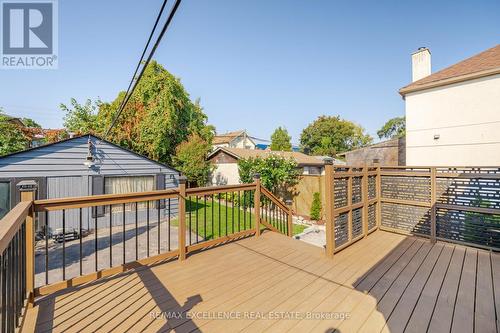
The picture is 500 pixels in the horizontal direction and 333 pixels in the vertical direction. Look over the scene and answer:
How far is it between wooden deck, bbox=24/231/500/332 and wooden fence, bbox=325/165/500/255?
0.40 meters

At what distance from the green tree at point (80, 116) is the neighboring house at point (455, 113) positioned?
1698 cm

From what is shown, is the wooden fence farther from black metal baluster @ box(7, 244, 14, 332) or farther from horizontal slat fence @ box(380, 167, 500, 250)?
black metal baluster @ box(7, 244, 14, 332)

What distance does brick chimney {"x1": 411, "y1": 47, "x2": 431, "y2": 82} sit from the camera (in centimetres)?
955

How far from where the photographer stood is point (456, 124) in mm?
8109

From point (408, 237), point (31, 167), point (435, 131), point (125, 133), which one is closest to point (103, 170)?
point (31, 167)

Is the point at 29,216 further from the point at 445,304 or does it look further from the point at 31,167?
the point at 31,167

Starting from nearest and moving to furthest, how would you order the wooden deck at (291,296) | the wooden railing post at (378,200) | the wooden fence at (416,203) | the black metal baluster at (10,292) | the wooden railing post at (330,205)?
the black metal baluster at (10,292) → the wooden deck at (291,296) → the wooden railing post at (330,205) → the wooden fence at (416,203) → the wooden railing post at (378,200)

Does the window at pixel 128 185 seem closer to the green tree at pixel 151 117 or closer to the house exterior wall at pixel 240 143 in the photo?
the green tree at pixel 151 117

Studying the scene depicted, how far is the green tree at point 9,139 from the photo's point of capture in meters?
9.02

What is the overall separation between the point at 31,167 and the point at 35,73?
9.84 ft

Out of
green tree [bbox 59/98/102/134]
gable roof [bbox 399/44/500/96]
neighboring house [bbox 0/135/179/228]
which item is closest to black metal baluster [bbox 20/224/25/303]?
neighboring house [bbox 0/135/179/228]

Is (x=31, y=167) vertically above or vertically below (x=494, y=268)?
above

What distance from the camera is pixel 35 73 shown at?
6.93m

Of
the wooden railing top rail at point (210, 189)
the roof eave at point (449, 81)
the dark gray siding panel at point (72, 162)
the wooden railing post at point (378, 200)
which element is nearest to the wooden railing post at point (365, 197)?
the wooden railing post at point (378, 200)
